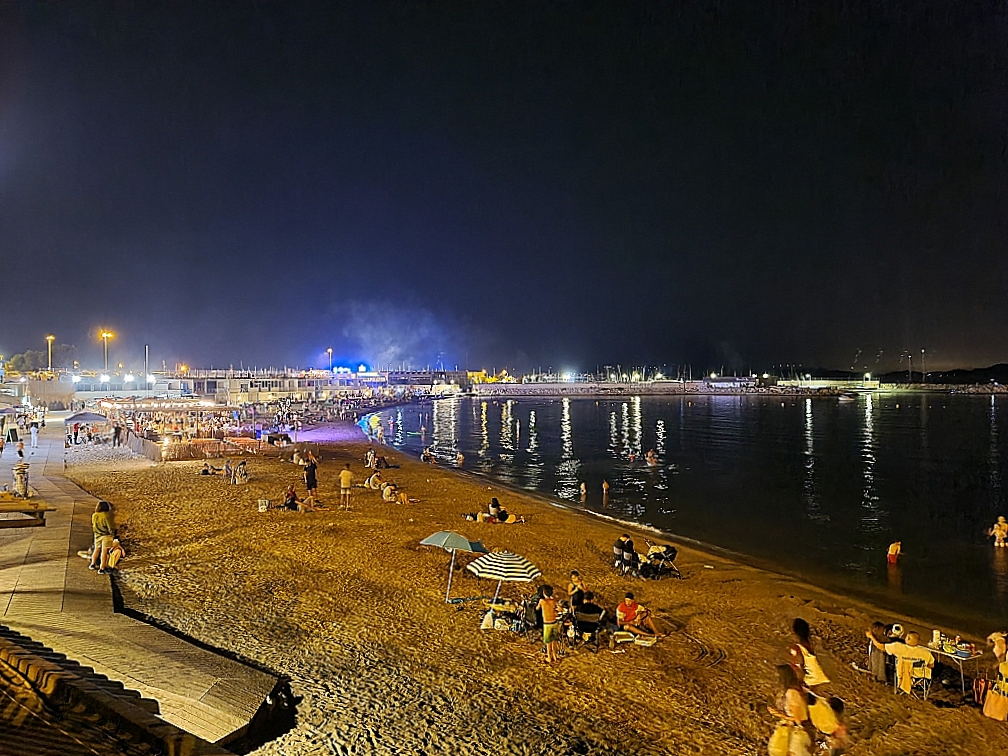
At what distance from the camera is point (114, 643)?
839 centimetres

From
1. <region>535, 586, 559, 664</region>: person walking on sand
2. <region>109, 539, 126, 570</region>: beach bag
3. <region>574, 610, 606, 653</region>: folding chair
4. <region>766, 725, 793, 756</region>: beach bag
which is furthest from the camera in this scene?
<region>109, 539, 126, 570</region>: beach bag

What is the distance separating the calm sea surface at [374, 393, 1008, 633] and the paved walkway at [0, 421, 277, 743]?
45.8 ft

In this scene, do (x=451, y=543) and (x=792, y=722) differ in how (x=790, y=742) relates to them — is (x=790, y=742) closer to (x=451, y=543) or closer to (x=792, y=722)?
(x=792, y=722)

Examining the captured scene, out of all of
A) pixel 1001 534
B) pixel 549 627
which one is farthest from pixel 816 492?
pixel 549 627

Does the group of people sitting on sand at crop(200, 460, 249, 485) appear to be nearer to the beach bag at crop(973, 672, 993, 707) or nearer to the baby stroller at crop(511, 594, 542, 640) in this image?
the baby stroller at crop(511, 594, 542, 640)

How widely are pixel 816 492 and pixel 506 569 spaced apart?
76.0 ft

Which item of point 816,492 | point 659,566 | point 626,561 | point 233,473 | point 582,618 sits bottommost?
point 816,492

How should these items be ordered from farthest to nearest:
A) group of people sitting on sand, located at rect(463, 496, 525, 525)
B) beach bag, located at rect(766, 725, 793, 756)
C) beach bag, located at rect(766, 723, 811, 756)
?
1. group of people sitting on sand, located at rect(463, 496, 525, 525)
2. beach bag, located at rect(766, 725, 793, 756)
3. beach bag, located at rect(766, 723, 811, 756)

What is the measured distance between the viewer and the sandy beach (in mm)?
7625

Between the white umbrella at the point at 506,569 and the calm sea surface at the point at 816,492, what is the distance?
892 centimetres

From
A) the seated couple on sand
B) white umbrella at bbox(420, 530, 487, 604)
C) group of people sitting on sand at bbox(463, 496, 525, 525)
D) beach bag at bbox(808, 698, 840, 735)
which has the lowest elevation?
group of people sitting on sand at bbox(463, 496, 525, 525)

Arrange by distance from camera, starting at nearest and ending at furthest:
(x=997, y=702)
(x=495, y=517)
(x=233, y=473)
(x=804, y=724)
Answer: (x=804, y=724) → (x=997, y=702) → (x=495, y=517) → (x=233, y=473)

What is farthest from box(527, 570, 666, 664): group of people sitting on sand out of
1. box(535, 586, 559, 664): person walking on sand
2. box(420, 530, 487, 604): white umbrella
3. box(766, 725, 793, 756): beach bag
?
box(766, 725, 793, 756): beach bag

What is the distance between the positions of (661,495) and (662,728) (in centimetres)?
2120
